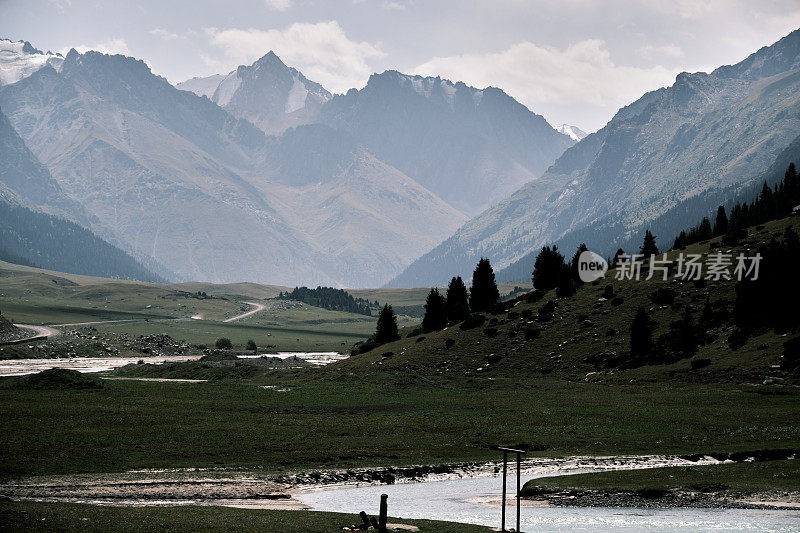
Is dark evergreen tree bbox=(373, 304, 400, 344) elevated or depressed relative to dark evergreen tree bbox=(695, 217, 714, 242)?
depressed

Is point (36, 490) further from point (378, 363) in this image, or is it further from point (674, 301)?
point (674, 301)

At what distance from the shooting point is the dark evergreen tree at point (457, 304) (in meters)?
153

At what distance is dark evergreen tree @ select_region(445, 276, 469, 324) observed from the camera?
6038 inches

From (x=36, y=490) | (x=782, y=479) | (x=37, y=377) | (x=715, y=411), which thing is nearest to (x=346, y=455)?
(x=36, y=490)

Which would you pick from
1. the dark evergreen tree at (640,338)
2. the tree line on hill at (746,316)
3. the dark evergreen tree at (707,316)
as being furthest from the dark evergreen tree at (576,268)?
the dark evergreen tree at (640,338)

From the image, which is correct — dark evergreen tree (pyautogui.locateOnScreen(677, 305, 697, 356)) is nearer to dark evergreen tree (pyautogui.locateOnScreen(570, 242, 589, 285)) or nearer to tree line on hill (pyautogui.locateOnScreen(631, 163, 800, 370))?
tree line on hill (pyautogui.locateOnScreen(631, 163, 800, 370))

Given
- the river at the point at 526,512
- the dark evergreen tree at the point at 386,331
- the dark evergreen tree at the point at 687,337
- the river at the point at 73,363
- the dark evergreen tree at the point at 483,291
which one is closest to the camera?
the river at the point at 526,512

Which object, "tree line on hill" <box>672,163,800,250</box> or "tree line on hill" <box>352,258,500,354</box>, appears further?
"tree line on hill" <box>672,163,800,250</box>

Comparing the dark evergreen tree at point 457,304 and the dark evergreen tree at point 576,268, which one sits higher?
the dark evergreen tree at point 576,268

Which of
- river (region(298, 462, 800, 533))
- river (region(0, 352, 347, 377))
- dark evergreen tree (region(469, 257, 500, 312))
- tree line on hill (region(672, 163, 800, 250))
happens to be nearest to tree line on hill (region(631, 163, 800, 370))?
dark evergreen tree (region(469, 257, 500, 312))

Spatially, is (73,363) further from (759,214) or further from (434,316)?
(759,214)

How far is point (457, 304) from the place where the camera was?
520 feet

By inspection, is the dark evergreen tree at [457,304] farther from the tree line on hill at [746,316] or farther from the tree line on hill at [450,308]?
the tree line on hill at [746,316]

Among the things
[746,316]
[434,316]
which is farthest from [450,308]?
[746,316]
